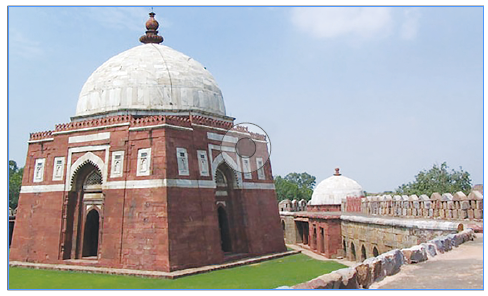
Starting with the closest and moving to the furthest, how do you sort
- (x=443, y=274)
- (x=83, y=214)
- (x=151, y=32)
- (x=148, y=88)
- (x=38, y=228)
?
(x=443, y=274)
(x=83, y=214)
(x=38, y=228)
(x=148, y=88)
(x=151, y=32)

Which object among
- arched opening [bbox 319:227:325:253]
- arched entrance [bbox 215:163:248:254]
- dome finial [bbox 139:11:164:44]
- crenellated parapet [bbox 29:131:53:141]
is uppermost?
dome finial [bbox 139:11:164:44]

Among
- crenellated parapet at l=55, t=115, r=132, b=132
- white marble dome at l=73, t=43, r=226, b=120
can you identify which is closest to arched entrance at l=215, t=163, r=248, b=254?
white marble dome at l=73, t=43, r=226, b=120

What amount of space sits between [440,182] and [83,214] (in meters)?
31.7

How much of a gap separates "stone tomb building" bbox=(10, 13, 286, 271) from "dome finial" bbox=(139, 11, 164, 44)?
1652 mm

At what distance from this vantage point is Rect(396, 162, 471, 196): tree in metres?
38.8

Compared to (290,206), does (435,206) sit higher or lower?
lower

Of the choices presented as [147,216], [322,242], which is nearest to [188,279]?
[147,216]

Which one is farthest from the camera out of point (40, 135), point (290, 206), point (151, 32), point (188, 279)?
point (290, 206)

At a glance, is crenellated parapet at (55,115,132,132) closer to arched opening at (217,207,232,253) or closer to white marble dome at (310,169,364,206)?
arched opening at (217,207,232,253)

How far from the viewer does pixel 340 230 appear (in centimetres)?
2511

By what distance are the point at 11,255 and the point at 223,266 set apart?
9170mm

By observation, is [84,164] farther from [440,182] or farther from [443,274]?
[440,182]

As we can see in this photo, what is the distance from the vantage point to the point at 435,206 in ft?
59.6

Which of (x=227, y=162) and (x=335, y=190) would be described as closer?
(x=227, y=162)
